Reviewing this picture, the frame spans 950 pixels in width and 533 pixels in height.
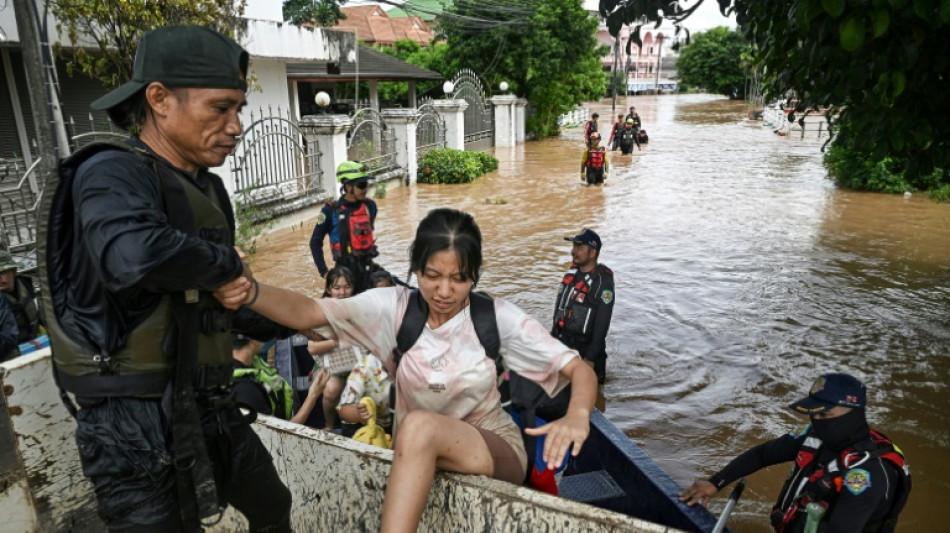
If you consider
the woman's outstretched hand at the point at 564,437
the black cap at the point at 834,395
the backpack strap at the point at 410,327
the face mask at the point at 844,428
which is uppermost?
the backpack strap at the point at 410,327

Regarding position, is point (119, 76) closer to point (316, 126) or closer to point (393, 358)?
point (316, 126)

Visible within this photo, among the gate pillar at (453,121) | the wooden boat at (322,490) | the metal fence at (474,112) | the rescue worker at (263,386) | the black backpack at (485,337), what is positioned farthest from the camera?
the metal fence at (474,112)

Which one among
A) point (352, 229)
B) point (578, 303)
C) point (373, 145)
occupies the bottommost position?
point (578, 303)

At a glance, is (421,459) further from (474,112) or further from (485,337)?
(474,112)

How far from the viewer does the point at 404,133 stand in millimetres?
15617

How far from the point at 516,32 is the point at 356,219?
2048 centimetres

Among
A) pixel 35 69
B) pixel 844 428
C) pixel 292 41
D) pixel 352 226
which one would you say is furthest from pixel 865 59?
pixel 292 41

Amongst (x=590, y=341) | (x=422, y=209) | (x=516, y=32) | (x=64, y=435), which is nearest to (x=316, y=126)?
(x=422, y=209)

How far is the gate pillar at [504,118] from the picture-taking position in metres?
23.8

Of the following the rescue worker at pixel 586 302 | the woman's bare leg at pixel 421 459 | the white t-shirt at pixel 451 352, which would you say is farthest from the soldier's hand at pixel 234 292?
the rescue worker at pixel 586 302

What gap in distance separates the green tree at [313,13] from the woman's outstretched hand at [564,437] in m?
36.7

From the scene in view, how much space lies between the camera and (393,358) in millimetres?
2229

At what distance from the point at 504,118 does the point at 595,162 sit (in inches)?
379

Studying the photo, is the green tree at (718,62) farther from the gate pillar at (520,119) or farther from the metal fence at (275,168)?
the metal fence at (275,168)
